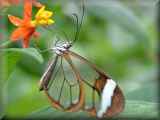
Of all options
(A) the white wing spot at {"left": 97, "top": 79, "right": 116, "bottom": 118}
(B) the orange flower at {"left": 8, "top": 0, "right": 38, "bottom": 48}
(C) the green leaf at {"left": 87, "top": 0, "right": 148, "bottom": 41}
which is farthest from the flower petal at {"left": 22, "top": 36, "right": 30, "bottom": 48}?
A: (C) the green leaf at {"left": 87, "top": 0, "right": 148, "bottom": 41}

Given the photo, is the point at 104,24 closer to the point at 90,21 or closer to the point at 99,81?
the point at 90,21

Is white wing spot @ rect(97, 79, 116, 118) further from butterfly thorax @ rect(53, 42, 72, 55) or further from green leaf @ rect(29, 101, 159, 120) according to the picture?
butterfly thorax @ rect(53, 42, 72, 55)

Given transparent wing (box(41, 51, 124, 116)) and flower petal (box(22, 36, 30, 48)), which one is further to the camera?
flower petal (box(22, 36, 30, 48))

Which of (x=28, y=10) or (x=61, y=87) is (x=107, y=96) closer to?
(x=61, y=87)

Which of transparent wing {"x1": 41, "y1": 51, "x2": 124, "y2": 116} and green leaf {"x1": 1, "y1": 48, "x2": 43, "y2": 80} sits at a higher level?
green leaf {"x1": 1, "y1": 48, "x2": 43, "y2": 80}

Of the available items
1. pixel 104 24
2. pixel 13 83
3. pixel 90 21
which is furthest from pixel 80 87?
pixel 104 24

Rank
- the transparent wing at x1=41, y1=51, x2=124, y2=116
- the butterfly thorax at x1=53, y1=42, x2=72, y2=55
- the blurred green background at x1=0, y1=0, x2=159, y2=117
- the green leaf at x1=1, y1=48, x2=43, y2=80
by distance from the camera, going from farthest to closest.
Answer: the blurred green background at x1=0, y1=0, x2=159, y2=117 < the butterfly thorax at x1=53, y1=42, x2=72, y2=55 < the transparent wing at x1=41, y1=51, x2=124, y2=116 < the green leaf at x1=1, y1=48, x2=43, y2=80
